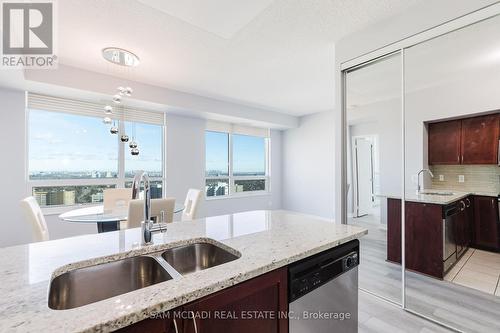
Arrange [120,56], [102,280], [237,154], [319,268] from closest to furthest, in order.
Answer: [102,280] → [319,268] → [120,56] → [237,154]

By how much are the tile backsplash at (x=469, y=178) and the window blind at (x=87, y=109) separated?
439 centimetres

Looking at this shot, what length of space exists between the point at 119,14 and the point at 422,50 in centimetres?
273

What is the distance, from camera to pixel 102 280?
0.99m

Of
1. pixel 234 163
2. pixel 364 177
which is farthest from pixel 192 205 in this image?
pixel 234 163

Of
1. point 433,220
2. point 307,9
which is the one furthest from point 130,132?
point 433,220

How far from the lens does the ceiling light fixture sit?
2580 millimetres

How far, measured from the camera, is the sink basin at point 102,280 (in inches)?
34.6

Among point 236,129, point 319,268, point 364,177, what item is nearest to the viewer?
point 319,268

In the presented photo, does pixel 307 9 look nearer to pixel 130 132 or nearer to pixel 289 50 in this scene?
pixel 289 50

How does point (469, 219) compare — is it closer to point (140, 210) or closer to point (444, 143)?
point (444, 143)

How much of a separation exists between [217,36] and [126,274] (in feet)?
7.65

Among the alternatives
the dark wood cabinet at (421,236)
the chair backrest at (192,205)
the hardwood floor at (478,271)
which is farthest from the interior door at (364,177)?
the chair backrest at (192,205)

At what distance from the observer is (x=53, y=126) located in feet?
11.6

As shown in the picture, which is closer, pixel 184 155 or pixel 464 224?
pixel 464 224
